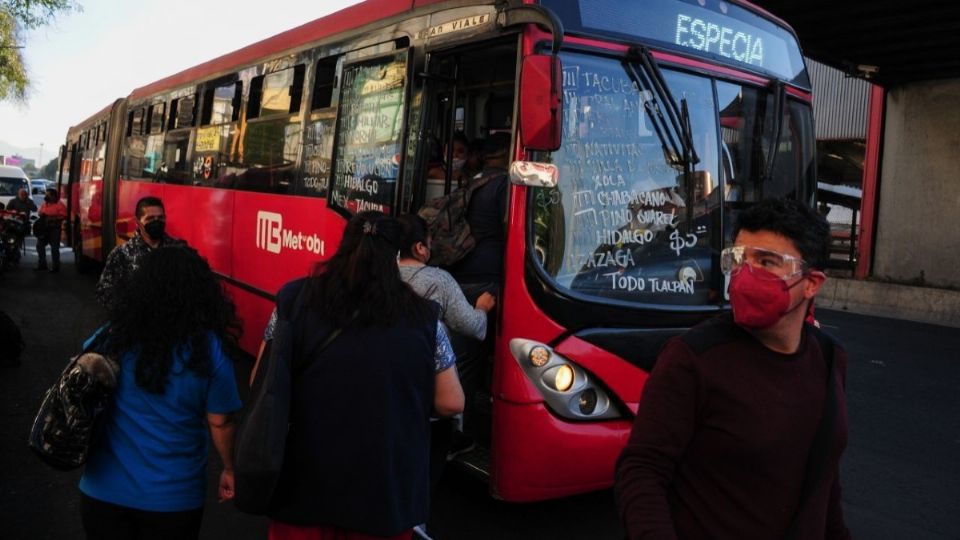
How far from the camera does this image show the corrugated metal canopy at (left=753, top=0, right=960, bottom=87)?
11641 millimetres

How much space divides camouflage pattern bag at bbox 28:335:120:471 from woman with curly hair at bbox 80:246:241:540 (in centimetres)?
6

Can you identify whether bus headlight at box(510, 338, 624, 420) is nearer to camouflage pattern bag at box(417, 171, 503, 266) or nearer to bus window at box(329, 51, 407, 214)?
camouflage pattern bag at box(417, 171, 503, 266)

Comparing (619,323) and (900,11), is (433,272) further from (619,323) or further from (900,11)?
(900,11)

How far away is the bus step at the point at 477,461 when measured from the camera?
429 centimetres

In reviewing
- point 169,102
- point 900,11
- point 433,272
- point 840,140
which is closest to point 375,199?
point 433,272

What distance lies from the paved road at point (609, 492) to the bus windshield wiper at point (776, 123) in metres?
2.09

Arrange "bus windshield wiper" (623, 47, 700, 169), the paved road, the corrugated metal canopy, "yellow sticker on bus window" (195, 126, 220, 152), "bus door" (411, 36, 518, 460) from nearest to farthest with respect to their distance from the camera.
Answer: "bus windshield wiper" (623, 47, 700, 169), "bus door" (411, 36, 518, 460), the paved road, "yellow sticker on bus window" (195, 126, 220, 152), the corrugated metal canopy

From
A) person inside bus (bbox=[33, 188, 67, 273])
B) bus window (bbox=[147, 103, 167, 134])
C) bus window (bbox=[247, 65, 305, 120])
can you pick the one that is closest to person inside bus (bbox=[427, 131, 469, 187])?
bus window (bbox=[247, 65, 305, 120])

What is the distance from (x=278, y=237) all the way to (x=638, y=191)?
3.44 metres

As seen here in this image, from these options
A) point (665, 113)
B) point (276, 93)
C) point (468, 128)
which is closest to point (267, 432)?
point (665, 113)

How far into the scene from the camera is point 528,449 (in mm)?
3982

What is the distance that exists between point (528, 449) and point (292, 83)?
4.05 metres

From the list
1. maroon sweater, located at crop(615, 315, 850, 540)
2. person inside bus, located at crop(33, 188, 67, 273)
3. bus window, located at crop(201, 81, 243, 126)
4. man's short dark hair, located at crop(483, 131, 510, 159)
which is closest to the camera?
maroon sweater, located at crop(615, 315, 850, 540)

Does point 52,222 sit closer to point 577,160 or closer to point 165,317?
point 577,160
